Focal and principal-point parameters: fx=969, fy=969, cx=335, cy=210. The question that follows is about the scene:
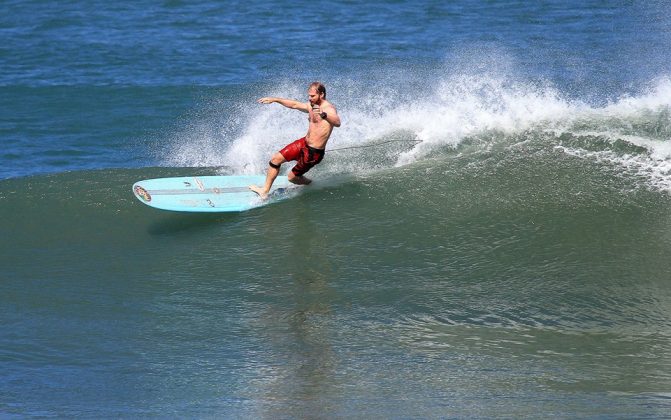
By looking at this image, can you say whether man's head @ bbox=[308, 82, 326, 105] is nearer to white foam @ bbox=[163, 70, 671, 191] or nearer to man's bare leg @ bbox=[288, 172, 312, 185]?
man's bare leg @ bbox=[288, 172, 312, 185]

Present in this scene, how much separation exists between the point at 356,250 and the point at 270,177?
168 centimetres

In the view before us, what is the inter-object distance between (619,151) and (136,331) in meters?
6.67

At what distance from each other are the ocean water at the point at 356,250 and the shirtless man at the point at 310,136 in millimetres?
433

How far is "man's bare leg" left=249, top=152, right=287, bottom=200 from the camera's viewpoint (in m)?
11.1

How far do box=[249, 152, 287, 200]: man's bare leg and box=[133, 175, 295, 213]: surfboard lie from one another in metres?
0.06

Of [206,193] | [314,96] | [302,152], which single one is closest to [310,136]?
[302,152]

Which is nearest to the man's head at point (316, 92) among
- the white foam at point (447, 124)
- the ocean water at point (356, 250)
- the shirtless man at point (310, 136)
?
the shirtless man at point (310, 136)

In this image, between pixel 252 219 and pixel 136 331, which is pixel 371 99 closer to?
pixel 252 219

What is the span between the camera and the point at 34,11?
79.3ft

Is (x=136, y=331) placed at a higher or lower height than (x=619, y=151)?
lower

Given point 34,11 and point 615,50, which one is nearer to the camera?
point 615,50

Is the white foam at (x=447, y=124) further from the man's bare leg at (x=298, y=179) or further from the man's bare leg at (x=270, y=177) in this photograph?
the man's bare leg at (x=270, y=177)

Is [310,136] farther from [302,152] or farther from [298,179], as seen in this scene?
[298,179]

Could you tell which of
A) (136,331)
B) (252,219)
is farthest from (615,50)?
(136,331)
